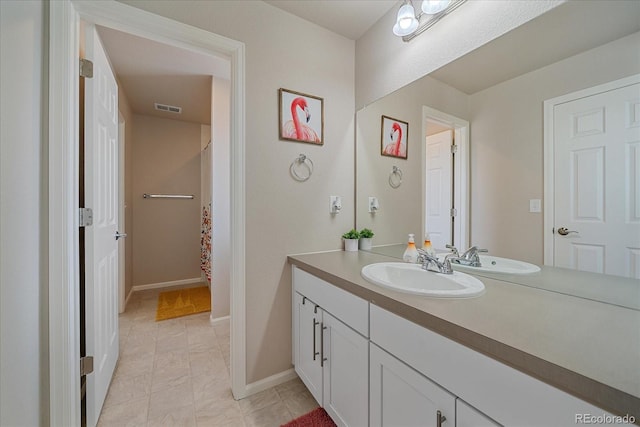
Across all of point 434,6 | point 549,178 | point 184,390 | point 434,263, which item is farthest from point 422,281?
point 184,390

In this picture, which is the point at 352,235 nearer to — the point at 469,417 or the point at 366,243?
the point at 366,243

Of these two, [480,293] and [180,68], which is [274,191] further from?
[180,68]

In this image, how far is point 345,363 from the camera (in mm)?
1147

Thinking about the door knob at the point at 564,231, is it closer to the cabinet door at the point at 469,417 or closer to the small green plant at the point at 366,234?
the cabinet door at the point at 469,417

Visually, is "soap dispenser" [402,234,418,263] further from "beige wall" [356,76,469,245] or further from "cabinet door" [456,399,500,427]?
"cabinet door" [456,399,500,427]

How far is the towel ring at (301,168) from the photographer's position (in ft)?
5.56

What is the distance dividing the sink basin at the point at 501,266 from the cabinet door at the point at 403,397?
59 centimetres

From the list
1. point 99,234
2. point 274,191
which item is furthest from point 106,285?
point 274,191

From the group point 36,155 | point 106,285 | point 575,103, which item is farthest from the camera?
point 106,285

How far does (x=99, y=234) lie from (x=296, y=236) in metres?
1.09

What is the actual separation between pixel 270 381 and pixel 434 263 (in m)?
1.24

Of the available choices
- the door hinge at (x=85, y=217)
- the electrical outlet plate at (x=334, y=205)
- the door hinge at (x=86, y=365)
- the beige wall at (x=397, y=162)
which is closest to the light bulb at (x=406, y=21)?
the beige wall at (x=397, y=162)

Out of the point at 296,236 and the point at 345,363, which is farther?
the point at 296,236

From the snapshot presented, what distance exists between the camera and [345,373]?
3.77 feet
